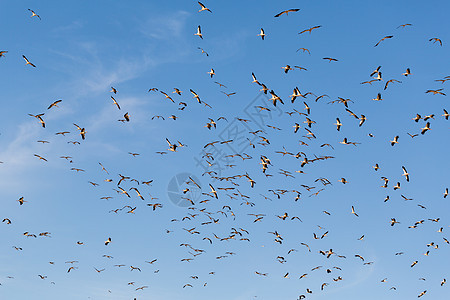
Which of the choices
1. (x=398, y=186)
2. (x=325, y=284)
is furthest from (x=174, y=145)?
(x=325, y=284)

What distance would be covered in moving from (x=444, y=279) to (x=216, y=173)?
134 ft

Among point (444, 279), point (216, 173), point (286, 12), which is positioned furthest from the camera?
point (444, 279)

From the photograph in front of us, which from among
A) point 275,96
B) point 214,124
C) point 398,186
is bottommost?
point 398,186

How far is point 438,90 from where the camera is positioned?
6159 cm

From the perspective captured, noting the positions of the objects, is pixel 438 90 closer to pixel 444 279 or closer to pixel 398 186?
pixel 398 186

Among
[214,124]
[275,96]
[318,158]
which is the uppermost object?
[214,124]

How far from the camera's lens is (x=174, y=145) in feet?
215

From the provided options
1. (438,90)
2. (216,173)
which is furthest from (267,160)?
(438,90)

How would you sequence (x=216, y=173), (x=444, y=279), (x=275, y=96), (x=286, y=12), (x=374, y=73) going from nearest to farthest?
1. (x=286, y=12)
2. (x=275, y=96)
3. (x=374, y=73)
4. (x=216, y=173)
5. (x=444, y=279)

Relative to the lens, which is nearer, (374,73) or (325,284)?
(374,73)

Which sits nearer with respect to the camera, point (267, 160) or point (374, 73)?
point (374, 73)

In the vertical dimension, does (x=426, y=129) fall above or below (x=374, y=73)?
below

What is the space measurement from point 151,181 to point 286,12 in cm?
3029

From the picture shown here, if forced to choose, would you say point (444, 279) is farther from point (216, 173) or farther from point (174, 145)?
point (174, 145)
